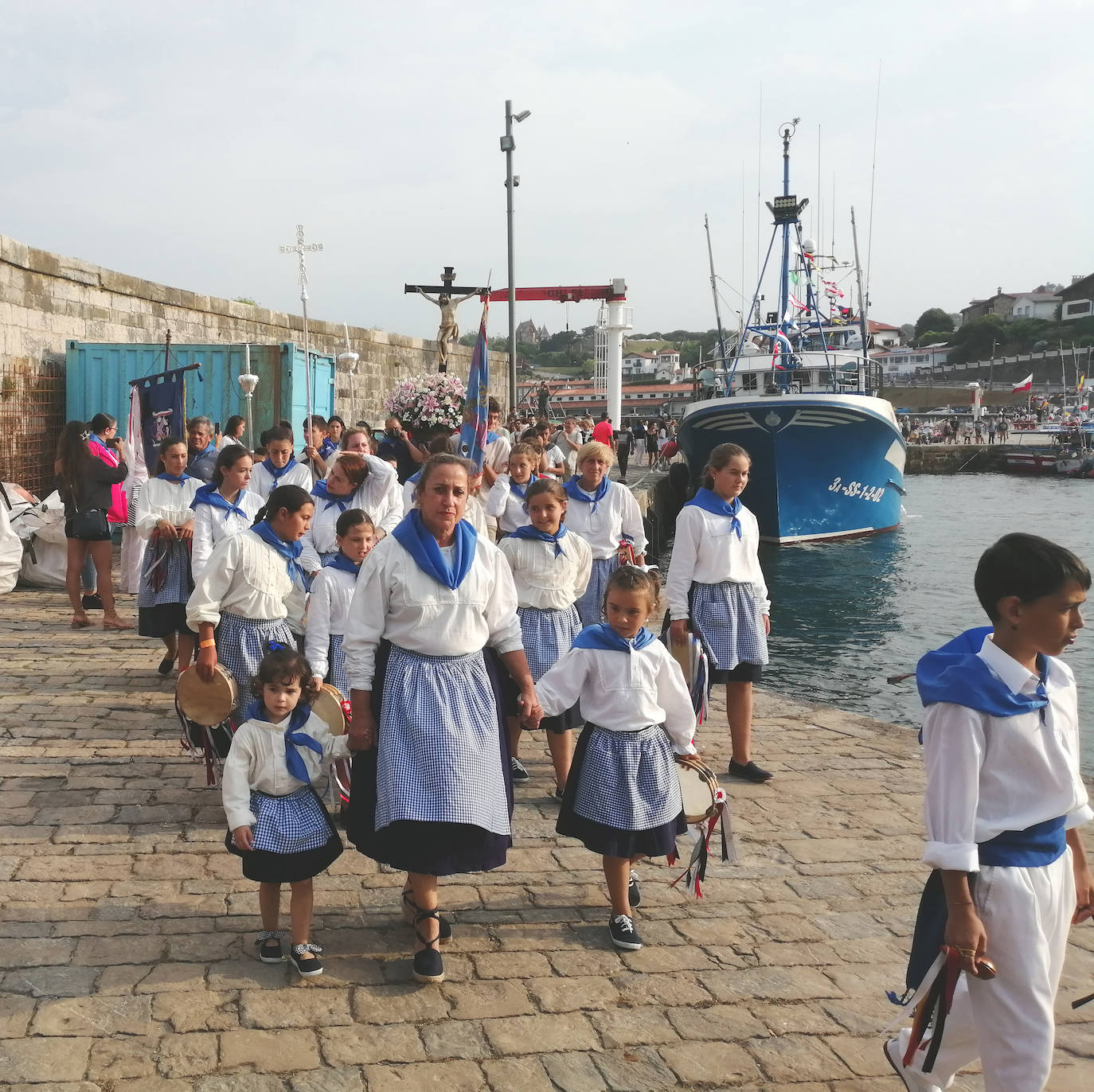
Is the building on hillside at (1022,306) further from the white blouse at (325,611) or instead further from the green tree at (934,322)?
the white blouse at (325,611)

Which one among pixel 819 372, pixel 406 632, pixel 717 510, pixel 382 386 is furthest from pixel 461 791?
pixel 819 372

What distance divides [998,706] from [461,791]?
1.74 m

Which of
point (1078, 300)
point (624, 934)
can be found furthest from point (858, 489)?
point (1078, 300)

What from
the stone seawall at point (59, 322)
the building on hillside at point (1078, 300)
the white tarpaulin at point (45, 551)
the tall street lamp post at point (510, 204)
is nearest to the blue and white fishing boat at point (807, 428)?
the tall street lamp post at point (510, 204)

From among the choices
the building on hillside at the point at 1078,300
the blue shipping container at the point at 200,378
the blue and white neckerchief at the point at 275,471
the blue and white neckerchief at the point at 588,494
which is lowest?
the blue and white neckerchief at the point at 588,494

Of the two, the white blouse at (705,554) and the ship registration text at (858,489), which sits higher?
the white blouse at (705,554)

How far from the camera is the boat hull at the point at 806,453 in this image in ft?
70.9

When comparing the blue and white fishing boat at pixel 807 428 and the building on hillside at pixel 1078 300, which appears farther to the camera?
the building on hillside at pixel 1078 300

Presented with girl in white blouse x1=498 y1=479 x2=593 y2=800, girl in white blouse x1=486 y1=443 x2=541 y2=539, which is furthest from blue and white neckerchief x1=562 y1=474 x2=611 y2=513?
girl in white blouse x1=498 y1=479 x2=593 y2=800

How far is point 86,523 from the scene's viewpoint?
9.09 meters

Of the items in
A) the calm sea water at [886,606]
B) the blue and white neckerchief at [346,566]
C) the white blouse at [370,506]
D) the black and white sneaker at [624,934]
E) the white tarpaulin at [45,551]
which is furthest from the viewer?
the calm sea water at [886,606]

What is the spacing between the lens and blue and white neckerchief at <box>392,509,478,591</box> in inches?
144

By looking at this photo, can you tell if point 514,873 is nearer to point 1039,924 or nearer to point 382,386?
point 1039,924

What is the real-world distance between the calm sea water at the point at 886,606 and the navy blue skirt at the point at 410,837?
6031 millimetres
